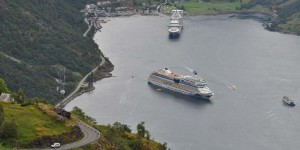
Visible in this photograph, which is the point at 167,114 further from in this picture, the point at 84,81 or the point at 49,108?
the point at 49,108

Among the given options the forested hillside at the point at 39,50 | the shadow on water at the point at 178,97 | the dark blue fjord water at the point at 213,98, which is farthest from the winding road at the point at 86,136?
the shadow on water at the point at 178,97

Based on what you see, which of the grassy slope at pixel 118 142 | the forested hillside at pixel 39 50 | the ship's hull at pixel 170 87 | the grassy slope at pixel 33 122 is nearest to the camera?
the grassy slope at pixel 33 122

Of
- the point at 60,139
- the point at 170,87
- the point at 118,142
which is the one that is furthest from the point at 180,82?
the point at 60,139

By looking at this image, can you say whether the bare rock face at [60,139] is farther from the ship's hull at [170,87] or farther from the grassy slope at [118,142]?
the ship's hull at [170,87]

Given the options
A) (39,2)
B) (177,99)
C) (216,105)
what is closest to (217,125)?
(216,105)

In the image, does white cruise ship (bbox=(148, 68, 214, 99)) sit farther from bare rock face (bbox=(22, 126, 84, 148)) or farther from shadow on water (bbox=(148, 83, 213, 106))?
bare rock face (bbox=(22, 126, 84, 148))

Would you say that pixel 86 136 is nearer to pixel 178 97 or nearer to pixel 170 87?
pixel 178 97
